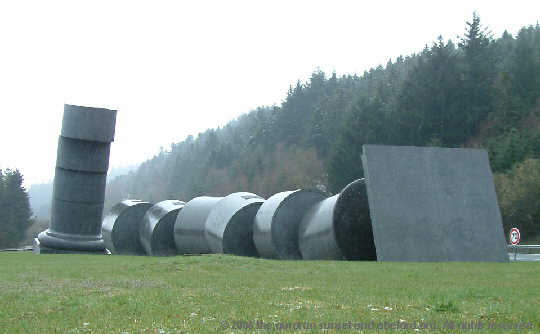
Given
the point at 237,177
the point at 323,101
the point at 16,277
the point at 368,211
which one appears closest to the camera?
the point at 16,277

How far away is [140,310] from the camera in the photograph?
26.7ft

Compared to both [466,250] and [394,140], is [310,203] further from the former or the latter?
[394,140]

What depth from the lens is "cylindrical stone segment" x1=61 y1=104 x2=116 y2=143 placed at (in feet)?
94.8

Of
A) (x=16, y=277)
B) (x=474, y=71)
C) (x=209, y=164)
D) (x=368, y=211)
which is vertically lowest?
(x=16, y=277)

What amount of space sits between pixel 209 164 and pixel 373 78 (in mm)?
29400

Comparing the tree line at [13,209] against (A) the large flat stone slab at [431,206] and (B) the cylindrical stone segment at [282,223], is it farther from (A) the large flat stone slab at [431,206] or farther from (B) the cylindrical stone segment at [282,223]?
(A) the large flat stone slab at [431,206]

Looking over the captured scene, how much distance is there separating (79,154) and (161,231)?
16.7 feet

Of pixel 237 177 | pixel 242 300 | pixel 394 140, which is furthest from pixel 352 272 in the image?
pixel 237 177

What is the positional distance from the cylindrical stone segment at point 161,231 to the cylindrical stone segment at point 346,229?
10225 millimetres

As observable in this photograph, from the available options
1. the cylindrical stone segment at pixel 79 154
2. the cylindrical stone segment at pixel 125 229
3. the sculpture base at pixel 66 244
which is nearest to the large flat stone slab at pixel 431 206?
the cylindrical stone segment at pixel 79 154

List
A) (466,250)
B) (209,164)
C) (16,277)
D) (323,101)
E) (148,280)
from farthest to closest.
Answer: (209,164) < (323,101) < (466,250) < (16,277) < (148,280)

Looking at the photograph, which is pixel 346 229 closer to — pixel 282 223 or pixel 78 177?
pixel 282 223

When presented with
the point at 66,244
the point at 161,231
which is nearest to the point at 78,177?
the point at 66,244

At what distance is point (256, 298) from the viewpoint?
9266 millimetres
